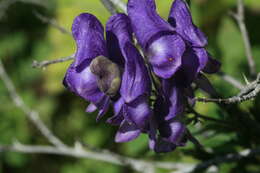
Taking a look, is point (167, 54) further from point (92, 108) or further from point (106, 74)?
point (92, 108)

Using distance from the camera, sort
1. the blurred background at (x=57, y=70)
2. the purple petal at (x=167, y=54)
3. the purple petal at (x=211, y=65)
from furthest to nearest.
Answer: the blurred background at (x=57, y=70) → the purple petal at (x=211, y=65) → the purple petal at (x=167, y=54)

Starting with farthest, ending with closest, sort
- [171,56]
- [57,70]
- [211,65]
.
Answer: [57,70]
[211,65]
[171,56]

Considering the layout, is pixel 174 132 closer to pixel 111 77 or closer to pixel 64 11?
pixel 111 77

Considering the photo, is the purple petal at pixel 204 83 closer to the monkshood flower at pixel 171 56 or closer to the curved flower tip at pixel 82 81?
the monkshood flower at pixel 171 56

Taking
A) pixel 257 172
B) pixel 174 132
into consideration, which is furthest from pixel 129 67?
pixel 257 172

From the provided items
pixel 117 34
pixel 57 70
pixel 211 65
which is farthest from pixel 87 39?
pixel 57 70

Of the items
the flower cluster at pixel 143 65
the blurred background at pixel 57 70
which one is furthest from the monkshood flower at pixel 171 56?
the blurred background at pixel 57 70

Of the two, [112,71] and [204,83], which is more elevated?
[112,71]
